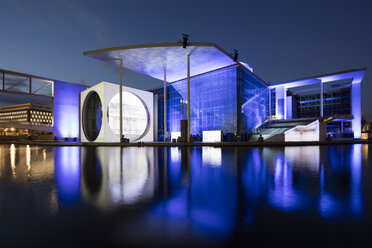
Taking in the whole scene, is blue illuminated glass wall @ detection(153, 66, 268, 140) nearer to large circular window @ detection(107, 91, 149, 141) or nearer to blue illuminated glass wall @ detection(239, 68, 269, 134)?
blue illuminated glass wall @ detection(239, 68, 269, 134)

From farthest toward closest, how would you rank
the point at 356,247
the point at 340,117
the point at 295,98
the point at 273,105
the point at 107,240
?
1. the point at 295,98
2. the point at 273,105
3. the point at 340,117
4. the point at 107,240
5. the point at 356,247

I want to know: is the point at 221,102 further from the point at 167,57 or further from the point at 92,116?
the point at 92,116

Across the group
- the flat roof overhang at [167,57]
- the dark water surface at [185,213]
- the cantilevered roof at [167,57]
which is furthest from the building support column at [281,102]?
the dark water surface at [185,213]

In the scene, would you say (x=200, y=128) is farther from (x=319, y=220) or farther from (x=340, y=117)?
(x=319, y=220)

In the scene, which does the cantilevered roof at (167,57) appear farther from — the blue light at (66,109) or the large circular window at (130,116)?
the blue light at (66,109)

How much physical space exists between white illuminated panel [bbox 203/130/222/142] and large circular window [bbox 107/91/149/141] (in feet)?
33.6

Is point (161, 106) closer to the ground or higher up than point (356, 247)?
higher up

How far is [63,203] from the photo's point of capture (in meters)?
3.21

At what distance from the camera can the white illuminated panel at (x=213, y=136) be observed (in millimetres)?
28320

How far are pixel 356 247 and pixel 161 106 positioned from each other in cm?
3751

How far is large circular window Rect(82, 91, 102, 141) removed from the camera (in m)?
29.7

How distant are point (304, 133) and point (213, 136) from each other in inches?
599

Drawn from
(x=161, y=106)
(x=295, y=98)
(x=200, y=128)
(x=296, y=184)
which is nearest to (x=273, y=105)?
(x=295, y=98)

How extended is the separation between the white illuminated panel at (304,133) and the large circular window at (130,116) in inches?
921
